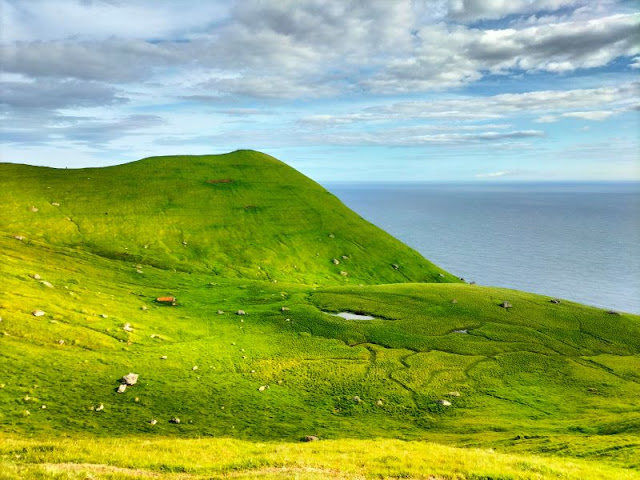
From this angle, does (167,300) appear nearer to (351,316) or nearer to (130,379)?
(130,379)

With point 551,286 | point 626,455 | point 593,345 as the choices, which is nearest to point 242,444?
point 626,455

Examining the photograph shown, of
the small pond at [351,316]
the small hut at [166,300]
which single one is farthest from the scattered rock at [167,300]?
the small pond at [351,316]

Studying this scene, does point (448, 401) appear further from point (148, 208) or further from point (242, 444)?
point (148, 208)

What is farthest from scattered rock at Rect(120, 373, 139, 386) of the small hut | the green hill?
the small hut

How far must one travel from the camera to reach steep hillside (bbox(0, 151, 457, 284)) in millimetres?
97188

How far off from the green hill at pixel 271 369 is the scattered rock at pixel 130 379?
0.57m

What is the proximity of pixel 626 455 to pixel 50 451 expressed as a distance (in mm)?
39228

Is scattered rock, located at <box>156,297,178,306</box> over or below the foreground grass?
over

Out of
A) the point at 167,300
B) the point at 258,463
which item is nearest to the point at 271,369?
the point at 258,463

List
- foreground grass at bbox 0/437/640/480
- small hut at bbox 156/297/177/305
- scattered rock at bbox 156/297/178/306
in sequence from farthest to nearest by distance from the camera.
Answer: scattered rock at bbox 156/297/178/306 → small hut at bbox 156/297/177/305 → foreground grass at bbox 0/437/640/480

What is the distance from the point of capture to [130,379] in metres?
39.5

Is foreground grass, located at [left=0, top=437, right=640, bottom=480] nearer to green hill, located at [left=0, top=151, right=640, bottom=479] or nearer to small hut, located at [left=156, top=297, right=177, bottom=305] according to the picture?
green hill, located at [left=0, top=151, right=640, bottom=479]

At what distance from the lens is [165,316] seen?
200 feet

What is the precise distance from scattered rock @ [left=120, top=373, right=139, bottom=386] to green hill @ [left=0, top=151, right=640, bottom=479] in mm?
575
